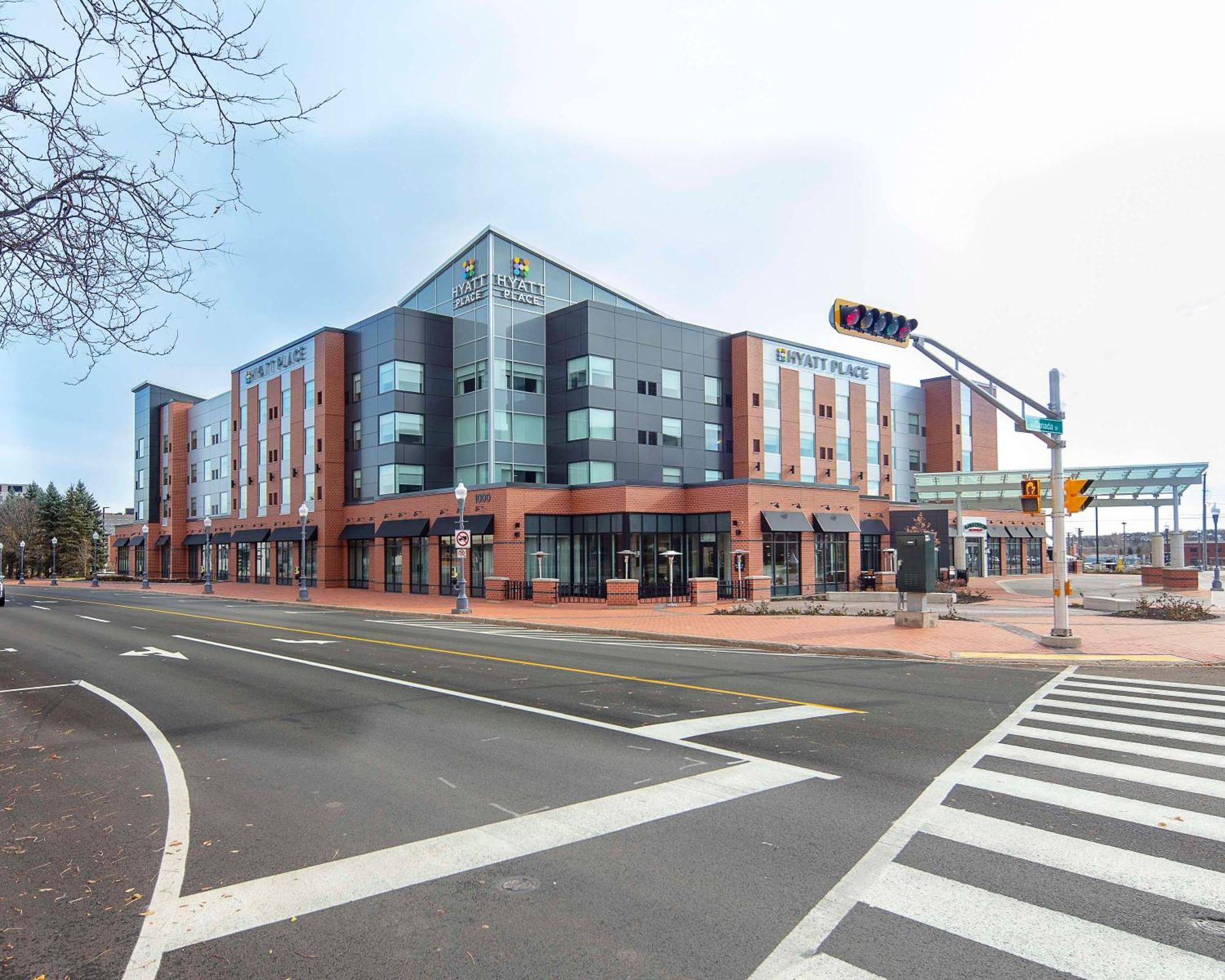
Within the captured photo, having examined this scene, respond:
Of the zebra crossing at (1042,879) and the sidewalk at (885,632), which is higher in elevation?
the zebra crossing at (1042,879)

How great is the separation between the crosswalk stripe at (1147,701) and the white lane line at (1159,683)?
895 millimetres

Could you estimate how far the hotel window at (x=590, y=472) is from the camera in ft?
138

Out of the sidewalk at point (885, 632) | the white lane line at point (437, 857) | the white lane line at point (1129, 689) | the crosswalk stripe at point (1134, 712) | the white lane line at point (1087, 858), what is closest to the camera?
the white lane line at point (437, 857)

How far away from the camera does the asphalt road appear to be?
392 cm

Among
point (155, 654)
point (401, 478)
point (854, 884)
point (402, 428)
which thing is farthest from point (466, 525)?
point (854, 884)

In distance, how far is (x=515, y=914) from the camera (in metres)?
4.28

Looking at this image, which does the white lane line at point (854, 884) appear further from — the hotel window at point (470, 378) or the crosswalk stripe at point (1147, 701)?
the hotel window at point (470, 378)

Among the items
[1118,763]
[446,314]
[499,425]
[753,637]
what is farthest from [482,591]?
[1118,763]

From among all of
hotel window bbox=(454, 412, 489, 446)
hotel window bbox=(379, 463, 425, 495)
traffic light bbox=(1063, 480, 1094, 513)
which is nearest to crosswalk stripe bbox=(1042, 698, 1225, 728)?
traffic light bbox=(1063, 480, 1094, 513)

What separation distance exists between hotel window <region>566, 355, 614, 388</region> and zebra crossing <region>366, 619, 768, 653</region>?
1951 centimetres

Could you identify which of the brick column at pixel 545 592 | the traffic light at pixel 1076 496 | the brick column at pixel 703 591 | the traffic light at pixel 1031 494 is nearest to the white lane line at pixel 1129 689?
the traffic light at pixel 1076 496

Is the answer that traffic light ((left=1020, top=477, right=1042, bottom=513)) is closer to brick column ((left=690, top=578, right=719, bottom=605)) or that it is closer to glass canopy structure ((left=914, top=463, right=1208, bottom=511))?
brick column ((left=690, top=578, right=719, bottom=605))

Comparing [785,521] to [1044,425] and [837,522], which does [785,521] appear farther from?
[1044,425]

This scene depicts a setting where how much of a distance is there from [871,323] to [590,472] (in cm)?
2786
